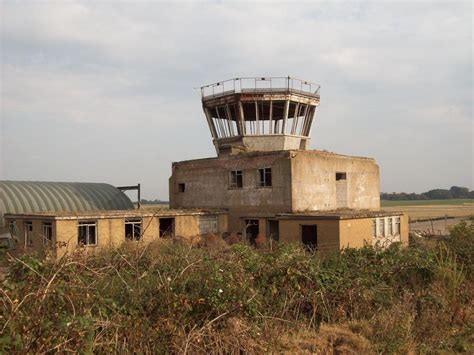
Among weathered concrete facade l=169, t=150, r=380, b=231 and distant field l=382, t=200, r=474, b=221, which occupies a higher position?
weathered concrete facade l=169, t=150, r=380, b=231

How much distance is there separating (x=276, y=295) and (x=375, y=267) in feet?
10.2

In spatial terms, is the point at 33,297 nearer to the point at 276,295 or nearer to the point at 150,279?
the point at 150,279

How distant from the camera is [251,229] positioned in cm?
2888

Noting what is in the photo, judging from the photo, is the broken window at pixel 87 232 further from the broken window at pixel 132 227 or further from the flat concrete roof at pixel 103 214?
the broken window at pixel 132 227

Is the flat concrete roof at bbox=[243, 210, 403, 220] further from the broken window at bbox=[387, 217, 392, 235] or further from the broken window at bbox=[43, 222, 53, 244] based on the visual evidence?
the broken window at bbox=[43, 222, 53, 244]

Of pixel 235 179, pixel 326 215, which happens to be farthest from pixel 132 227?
pixel 326 215

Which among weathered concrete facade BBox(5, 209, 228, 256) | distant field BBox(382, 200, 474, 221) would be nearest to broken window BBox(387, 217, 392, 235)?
weathered concrete facade BBox(5, 209, 228, 256)

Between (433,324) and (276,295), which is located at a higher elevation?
(276,295)

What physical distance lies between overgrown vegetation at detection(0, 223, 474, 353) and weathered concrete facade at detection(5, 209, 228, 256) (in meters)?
13.9

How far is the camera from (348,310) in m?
9.10

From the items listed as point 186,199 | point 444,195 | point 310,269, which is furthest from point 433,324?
point 444,195

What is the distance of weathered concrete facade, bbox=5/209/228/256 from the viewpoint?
76.9 ft

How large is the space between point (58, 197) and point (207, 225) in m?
13.7

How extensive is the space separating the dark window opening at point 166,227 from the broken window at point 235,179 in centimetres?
486
